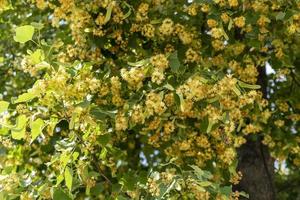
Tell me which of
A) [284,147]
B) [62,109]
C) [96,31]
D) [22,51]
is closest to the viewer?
[62,109]

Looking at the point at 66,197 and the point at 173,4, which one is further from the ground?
the point at 173,4

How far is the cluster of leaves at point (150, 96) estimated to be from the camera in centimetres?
406

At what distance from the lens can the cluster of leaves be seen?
406cm

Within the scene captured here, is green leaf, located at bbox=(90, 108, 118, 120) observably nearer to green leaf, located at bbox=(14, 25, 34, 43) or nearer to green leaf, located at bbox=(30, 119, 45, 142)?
green leaf, located at bbox=(30, 119, 45, 142)

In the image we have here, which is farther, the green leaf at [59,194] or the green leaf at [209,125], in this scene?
the green leaf at [209,125]

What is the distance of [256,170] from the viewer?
6.66 metres

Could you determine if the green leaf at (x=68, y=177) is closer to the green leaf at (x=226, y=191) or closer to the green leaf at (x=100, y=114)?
the green leaf at (x=100, y=114)

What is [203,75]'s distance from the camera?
4371 millimetres

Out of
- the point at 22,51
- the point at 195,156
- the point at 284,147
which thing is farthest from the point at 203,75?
the point at 22,51

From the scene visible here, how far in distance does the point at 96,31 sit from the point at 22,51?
9.83 ft

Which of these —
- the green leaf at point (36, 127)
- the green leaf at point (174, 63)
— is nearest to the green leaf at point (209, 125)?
the green leaf at point (174, 63)

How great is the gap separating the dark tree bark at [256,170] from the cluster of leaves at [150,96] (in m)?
0.18

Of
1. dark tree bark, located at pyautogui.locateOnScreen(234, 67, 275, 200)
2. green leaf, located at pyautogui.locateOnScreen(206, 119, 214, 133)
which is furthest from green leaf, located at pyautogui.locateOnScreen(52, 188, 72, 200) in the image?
dark tree bark, located at pyautogui.locateOnScreen(234, 67, 275, 200)

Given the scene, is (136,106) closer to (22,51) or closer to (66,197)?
(66,197)
